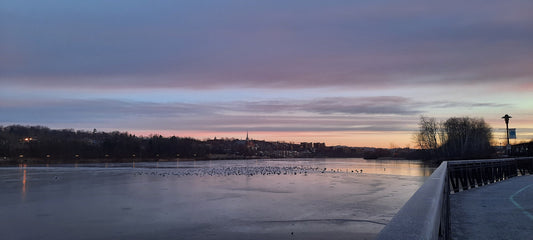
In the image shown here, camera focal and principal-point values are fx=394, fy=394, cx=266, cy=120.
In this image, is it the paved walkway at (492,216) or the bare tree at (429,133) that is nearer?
the paved walkway at (492,216)

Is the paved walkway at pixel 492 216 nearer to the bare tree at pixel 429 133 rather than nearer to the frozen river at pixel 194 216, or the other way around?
the frozen river at pixel 194 216

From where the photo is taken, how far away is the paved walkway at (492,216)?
683 cm

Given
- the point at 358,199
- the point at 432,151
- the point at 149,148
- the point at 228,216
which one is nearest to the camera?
the point at 228,216

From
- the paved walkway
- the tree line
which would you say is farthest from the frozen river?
the tree line

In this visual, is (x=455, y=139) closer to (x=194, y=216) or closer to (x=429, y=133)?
(x=429, y=133)

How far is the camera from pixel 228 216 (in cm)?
1377

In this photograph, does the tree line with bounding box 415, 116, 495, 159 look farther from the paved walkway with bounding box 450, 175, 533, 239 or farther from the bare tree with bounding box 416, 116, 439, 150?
the paved walkway with bounding box 450, 175, 533, 239

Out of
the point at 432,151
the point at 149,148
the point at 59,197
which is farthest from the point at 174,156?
the point at 59,197

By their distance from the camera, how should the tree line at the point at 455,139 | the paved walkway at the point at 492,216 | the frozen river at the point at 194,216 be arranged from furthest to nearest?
1. the tree line at the point at 455,139
2. the frozen river at the point at 194,216
3. the paved walkway at the point at 492,216

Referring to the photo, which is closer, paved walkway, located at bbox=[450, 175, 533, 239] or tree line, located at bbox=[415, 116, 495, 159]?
paved walkway, located at bbox=[450, 175, 533, 239]

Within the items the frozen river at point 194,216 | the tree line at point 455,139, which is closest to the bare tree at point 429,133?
the tree line at point 455,139

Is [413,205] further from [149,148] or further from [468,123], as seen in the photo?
[149,148]

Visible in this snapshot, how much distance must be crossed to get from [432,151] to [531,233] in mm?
102803

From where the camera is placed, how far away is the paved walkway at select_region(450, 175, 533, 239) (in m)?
6.83
